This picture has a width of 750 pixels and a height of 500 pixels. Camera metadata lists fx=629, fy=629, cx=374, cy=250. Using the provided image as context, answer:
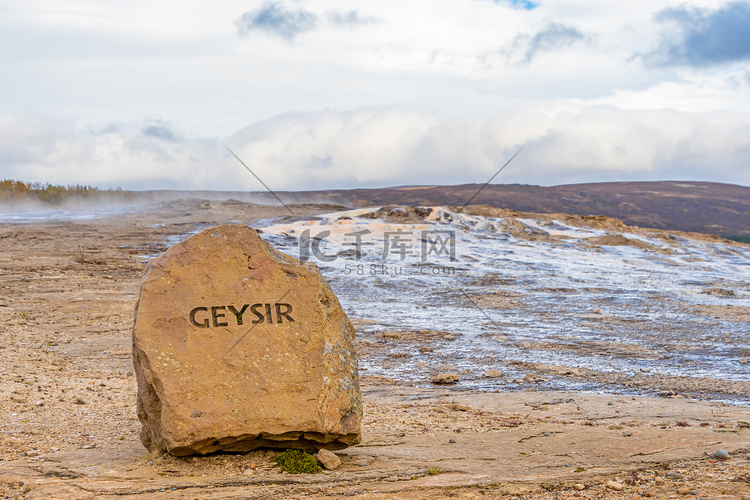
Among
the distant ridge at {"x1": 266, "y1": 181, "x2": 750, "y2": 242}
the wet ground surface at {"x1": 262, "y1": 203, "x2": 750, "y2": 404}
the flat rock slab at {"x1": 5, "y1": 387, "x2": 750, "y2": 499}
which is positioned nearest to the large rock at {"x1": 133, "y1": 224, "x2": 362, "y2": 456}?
the flat rock slab at {"x1": 5, "y1": 387, "x2": 750, "y2": 499}

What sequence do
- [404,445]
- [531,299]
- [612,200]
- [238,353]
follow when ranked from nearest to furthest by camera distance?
1. [238,353]
2. [404,445]
3. [531,299]
4. [612,200]

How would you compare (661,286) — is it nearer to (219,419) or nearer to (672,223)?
(219,419)

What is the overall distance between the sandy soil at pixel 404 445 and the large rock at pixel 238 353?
316 millimetres

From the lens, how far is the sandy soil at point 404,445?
162 inches

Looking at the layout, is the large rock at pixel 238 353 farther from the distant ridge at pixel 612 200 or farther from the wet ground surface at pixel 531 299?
the distant ridge at pixel 612 200

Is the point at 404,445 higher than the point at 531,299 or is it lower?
higher

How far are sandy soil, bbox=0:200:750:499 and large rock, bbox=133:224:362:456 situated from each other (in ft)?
1.04

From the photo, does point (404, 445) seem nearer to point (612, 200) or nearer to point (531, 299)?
point (531, 299)

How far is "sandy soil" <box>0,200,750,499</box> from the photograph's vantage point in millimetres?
4117

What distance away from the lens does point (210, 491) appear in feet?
13.5

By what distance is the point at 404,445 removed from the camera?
5.36 metres

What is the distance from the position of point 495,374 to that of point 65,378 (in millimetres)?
5621

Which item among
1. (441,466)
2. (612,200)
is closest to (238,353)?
(441,466)

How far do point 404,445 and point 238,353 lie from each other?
172 centimetres
